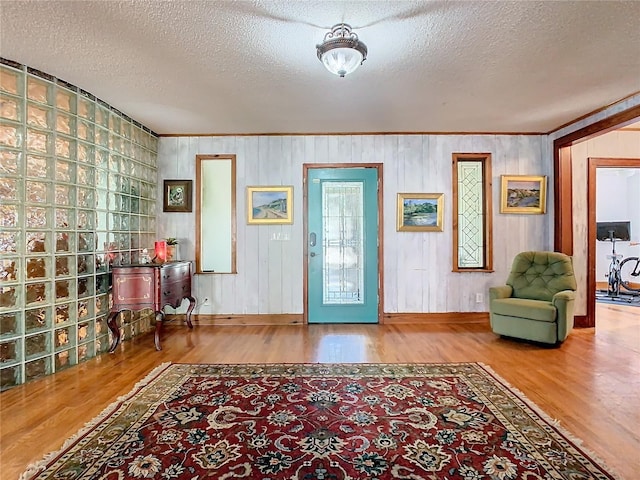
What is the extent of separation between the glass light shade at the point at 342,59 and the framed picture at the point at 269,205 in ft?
7.52

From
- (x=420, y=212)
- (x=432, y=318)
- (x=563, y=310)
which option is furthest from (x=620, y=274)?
(x=420, y=212)

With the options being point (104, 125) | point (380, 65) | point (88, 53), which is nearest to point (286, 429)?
point (380, 65)

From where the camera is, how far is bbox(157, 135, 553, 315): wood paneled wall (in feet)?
14.7

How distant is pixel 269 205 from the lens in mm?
4477

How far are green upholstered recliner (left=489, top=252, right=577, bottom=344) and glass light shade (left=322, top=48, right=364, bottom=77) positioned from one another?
2918 mm

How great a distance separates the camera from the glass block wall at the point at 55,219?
254 cm

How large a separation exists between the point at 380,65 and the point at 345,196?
6.57 feet

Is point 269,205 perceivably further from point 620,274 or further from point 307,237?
point 620,274

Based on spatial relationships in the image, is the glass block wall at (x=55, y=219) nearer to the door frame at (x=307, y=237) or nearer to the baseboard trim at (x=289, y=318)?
the baseboard trim at (x=289, y=318)

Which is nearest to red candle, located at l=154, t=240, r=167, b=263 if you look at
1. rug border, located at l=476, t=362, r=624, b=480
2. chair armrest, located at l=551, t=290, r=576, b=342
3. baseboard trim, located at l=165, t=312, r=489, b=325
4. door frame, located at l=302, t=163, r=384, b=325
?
baseboard trim, located at l=165, t=312, r=489, b=325

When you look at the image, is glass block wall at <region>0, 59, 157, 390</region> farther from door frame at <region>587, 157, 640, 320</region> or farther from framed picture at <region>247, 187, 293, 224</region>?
door frame at <region>587, 157, 640, 320</region>

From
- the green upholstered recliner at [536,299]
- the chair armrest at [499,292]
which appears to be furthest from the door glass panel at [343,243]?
the green upholstered recliner at [536,299]

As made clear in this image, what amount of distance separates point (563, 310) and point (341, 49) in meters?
3.22

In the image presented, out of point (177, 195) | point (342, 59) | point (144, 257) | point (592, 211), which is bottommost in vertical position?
point (144, 257)
